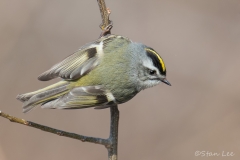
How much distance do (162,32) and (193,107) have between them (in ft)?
3.08

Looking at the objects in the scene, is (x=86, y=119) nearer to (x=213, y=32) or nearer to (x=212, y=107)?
(x=212, y=107)

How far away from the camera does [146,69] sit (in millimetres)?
2211

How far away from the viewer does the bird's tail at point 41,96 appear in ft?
6.53

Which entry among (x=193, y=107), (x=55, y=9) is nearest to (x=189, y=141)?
(x=193, y=107)

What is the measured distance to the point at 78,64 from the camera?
7.20 feet

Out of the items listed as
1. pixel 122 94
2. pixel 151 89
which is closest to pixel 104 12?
pixel 122 94

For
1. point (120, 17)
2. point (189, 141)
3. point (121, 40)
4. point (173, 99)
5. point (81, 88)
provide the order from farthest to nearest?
point (120, 17)
point (173, 99)
point (189, 141)
point (121, 40)
point (81, 88)

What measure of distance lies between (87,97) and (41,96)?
0.24m

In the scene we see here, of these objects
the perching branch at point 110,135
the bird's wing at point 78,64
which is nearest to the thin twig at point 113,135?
the perching branch at point 110,135

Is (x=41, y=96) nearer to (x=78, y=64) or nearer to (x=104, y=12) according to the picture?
(x=78, y=64)

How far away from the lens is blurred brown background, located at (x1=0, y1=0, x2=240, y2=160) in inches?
140

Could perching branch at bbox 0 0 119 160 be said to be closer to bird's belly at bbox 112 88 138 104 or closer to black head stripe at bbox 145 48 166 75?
bird's belly at bbox 112 88 138 104

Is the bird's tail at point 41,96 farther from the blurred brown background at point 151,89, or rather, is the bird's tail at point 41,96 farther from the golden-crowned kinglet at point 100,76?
the blurred brown background at point 151,89

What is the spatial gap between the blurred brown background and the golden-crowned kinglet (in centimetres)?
137
